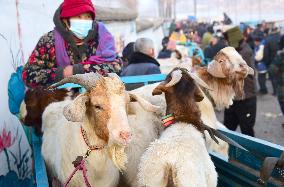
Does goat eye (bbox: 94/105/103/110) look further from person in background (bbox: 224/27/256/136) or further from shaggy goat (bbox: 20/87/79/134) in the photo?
person in background (bbox: 224/27/256/136)

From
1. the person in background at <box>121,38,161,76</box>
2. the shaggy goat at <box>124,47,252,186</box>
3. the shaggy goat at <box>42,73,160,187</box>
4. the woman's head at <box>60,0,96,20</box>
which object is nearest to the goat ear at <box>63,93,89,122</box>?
the shaggy goat at <box>42,73,160,187</box>

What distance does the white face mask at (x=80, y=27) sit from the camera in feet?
12.0

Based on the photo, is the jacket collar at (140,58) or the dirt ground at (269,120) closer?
the jacket collar at (140,58)

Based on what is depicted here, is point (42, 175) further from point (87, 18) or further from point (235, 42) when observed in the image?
point (235, 42)

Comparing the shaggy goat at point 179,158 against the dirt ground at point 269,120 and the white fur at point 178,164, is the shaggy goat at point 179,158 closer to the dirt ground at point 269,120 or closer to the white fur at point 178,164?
the white fur at point 178,164

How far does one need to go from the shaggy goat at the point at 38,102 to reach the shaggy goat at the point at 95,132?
65 cm

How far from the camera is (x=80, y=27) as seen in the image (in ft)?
12.1

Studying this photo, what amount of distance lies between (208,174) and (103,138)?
2.37ft

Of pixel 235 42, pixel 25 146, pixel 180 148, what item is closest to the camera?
pixel 180 148

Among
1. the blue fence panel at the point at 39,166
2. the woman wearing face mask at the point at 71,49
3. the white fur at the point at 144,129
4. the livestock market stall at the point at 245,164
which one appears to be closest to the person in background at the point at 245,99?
the white fur at the point at 144,129

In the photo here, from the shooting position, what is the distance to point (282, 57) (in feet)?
27.9

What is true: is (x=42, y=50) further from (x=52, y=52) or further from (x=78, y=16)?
(x=78, y=16)

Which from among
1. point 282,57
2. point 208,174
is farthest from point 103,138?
point 282,57

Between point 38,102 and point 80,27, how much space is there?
807 millimetres
